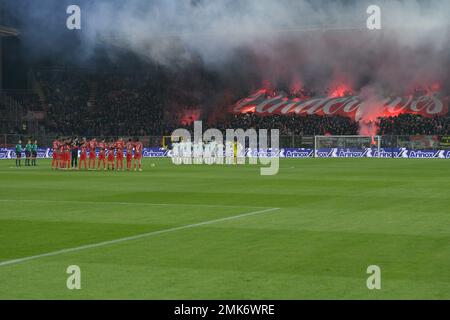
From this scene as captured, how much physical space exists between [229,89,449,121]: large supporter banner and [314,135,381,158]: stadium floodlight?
32.7ft

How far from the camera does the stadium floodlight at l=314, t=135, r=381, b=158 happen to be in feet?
209

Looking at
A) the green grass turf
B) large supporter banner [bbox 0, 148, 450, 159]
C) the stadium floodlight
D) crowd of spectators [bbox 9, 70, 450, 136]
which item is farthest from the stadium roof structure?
the green grass turf

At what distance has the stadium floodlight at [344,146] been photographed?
6359 centimetres

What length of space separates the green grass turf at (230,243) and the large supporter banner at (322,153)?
38.1 metres

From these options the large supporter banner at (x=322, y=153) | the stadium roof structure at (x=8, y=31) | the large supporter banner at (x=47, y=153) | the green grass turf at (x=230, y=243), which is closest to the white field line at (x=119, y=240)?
the green grass turf at (x=230, y=243)

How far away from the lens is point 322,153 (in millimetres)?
63938

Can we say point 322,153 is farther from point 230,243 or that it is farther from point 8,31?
point 230,243

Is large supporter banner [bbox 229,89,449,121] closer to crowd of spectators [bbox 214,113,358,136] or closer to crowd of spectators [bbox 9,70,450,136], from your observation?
crowd of spectators [bbox 9,70,450,136]

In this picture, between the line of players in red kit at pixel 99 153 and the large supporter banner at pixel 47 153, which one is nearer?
the line of players in red kit at pixel 99 153

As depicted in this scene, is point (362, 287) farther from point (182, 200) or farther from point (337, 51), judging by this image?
point (337, 51)

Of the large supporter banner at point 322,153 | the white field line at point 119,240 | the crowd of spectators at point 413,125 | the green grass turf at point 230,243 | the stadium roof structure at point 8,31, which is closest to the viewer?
the green grass turf at point 230,243

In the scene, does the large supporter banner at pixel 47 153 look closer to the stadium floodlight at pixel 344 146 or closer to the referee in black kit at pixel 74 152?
the stadium floodlight at pixel 344 146

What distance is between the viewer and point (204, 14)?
47.2m

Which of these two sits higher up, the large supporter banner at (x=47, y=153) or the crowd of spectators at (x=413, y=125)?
the crowd of spectators at (x=413, y=125)
